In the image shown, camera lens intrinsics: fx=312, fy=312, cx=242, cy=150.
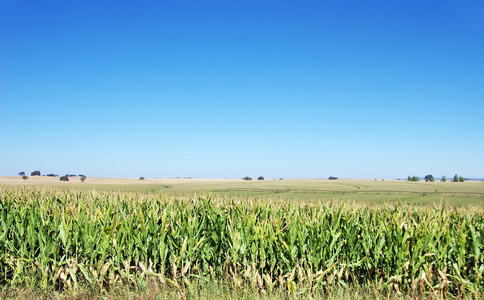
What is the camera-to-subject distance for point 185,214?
261 inches

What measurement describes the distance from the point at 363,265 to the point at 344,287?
559mm

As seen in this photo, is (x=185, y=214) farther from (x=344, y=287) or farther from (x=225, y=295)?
(x=344, y=287)

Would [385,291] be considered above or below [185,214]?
below

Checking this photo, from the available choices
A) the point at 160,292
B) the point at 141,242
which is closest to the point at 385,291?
the point at 160,292

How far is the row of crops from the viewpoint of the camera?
5.46 meters

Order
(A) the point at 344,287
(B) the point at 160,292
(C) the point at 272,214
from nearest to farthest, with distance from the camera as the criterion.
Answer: (B) the point at 160,292 < (A) the point at 344,287 < (C) the point at 272,214

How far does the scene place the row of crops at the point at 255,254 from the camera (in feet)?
17.9

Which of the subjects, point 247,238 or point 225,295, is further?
point 247,238

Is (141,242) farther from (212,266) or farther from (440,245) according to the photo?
(440,245)

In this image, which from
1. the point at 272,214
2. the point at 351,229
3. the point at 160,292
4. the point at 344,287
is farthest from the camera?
the point at 272,214

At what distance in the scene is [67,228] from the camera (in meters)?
5.87

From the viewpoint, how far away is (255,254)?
5.68m

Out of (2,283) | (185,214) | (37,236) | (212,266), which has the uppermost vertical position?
(185,214)

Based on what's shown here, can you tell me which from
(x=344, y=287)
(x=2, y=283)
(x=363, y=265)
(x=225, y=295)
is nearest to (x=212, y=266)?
(x=225, y=295)
